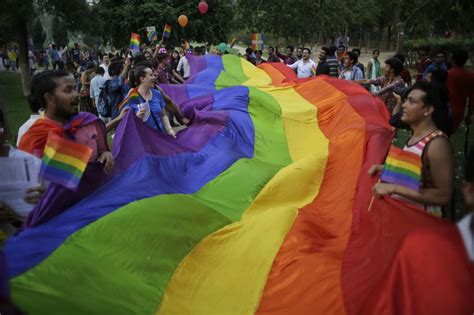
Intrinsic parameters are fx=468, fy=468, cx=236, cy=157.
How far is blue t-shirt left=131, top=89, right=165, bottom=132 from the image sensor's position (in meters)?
5.26

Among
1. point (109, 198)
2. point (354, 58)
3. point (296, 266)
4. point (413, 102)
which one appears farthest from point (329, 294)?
point (354, 58)

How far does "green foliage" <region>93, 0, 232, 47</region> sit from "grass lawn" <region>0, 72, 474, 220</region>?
199 inches

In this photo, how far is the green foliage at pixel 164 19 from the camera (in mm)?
20828

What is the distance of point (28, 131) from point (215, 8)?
20.4m

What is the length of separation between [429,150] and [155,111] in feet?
10.9

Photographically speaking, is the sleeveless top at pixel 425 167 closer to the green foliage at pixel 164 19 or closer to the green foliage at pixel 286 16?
the green foliage at pixel 286 16

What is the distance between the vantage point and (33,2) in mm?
13648

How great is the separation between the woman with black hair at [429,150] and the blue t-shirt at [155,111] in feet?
9.81

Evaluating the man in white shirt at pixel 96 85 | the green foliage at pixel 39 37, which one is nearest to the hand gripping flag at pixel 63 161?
the man in white shirt at pixel 96 85

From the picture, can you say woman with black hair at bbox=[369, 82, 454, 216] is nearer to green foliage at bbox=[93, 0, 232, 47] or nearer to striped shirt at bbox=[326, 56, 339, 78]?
striped shirt at bbox=[326, 56, 339, 78]

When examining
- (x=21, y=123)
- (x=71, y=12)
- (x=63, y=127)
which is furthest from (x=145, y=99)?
(x=71, y=12)

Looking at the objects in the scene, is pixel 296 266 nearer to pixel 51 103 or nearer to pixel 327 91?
pixel 51 103

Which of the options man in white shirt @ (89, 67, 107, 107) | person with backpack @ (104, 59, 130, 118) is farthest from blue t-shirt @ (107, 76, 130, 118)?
man in white shirt @ (89, 67, 107, 107)

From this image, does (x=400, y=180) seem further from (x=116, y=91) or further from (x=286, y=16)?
(x=286, y=16)
